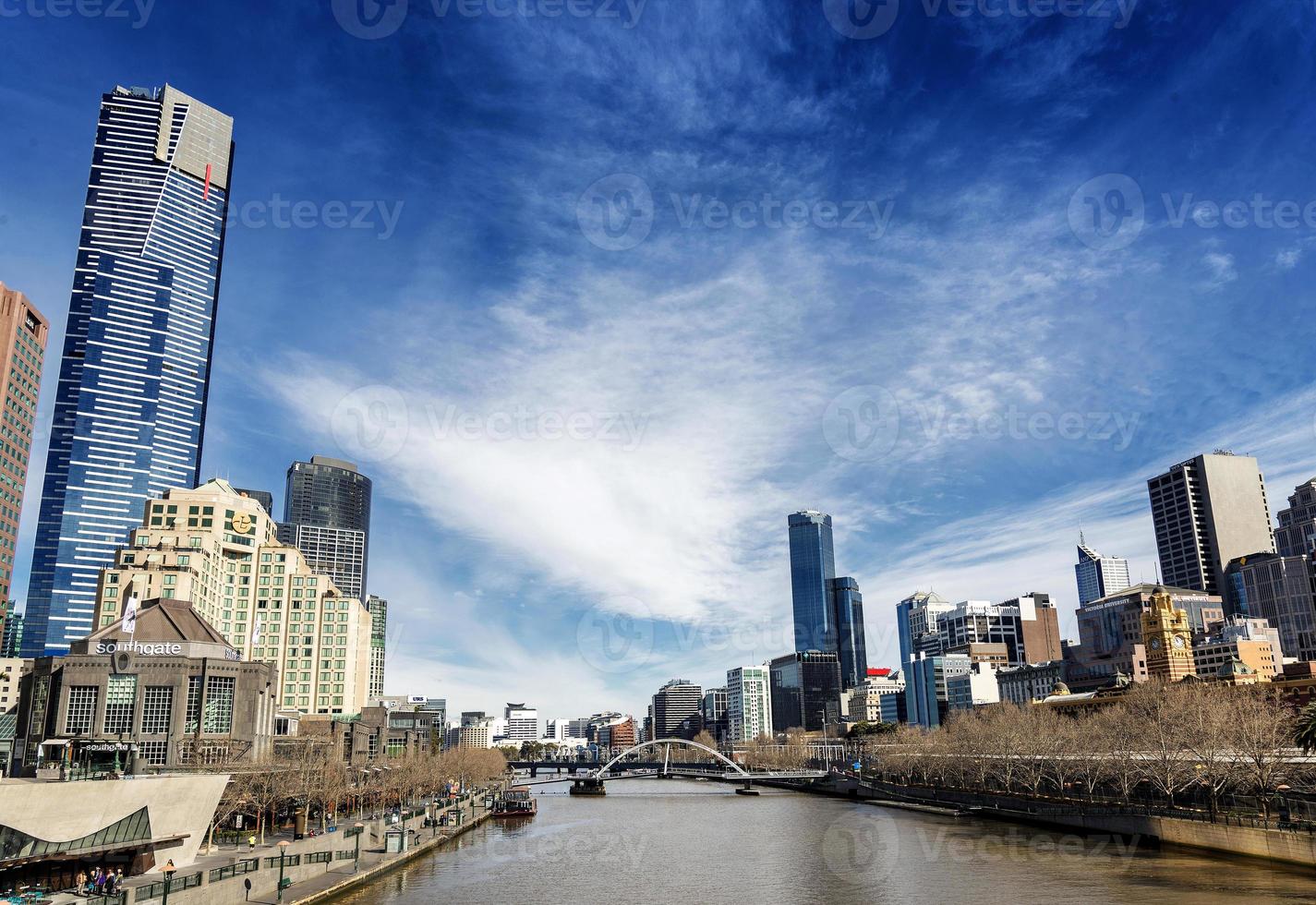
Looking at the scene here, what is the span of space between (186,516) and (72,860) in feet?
290

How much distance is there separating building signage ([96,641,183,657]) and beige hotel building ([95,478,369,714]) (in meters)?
33.0

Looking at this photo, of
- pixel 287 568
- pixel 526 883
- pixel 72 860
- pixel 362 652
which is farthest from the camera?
pixel 362 652

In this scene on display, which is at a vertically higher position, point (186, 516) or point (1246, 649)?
point (186, 516)

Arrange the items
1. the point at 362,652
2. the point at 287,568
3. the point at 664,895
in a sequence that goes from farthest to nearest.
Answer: the point at 362,652 < the point at 287,568 < the point at 664,895

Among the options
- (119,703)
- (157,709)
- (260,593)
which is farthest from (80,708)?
(260,593)

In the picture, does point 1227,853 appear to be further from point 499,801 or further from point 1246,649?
point 1246,649

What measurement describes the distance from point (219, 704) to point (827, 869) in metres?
59.0

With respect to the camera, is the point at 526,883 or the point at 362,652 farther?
the point at 362,652

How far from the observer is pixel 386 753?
145750 mm

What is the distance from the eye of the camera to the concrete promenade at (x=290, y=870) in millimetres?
42344

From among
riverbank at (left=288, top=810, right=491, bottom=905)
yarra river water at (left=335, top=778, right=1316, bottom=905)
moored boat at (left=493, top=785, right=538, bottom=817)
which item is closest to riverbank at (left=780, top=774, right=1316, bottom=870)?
yarra river water at (left=335, top=778, right=1316, bottom=905)

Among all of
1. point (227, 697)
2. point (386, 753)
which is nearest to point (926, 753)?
point (386, 753)

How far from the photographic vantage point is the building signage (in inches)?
3310

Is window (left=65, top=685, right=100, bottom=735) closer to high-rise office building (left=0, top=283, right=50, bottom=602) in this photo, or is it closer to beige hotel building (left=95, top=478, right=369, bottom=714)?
beige hotel building (left=95, top=478, right=369, bottom=714)
